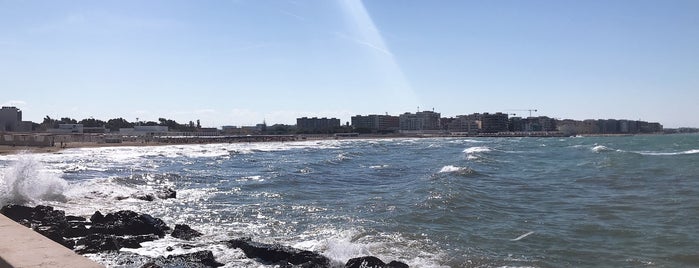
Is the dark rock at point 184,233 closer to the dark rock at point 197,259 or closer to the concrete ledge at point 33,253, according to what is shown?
the dark rock at point 197,259

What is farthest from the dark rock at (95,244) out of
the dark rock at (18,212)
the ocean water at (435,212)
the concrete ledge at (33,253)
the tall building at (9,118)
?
the tall building at (9,118)

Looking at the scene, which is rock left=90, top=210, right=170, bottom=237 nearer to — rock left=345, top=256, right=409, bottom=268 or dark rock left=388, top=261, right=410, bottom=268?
rock left=345, top=256, right=409, bottom=268

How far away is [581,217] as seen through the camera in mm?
15656

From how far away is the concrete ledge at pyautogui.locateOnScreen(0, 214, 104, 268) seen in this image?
4.31 m

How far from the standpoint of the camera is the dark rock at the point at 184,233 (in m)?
13.3

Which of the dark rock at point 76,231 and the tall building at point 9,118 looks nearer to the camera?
the dark rock at point 76,231

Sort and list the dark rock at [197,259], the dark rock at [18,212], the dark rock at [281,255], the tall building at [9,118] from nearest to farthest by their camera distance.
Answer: the dark rock at [197,259] → the dark rock at [281,255] → the dark rock at [18,212] → the tall building at [9,118]

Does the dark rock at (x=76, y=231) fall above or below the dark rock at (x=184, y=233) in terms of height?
above

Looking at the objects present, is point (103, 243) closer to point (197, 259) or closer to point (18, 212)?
point (197, 259)

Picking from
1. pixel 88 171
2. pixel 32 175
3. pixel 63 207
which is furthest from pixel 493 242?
pixel 88 171

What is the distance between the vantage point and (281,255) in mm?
10828

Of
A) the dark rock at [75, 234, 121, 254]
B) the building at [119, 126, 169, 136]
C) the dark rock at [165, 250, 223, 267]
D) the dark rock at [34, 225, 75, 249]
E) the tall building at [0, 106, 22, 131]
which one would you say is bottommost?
the dark rock at [165, 250, 223, 267]

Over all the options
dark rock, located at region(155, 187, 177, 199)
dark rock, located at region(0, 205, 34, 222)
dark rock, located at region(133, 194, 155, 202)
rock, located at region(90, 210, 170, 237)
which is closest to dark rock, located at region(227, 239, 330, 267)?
rock, located at region(90, 210, 170, 237)

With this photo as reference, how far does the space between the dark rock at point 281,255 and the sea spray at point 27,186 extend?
11007mm
